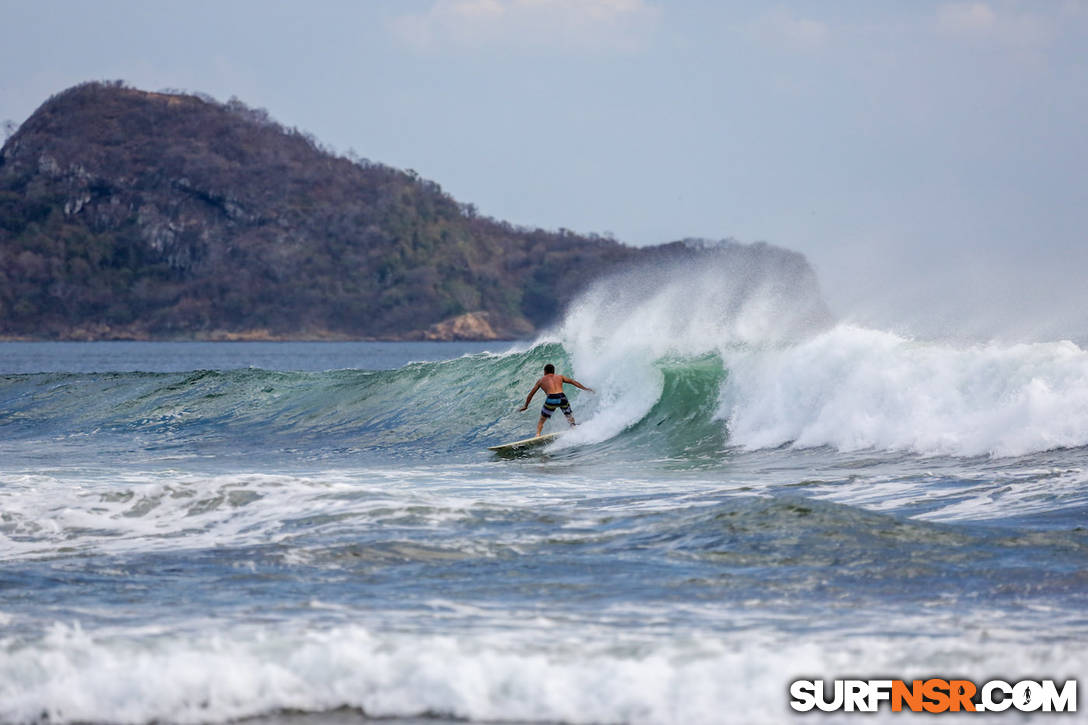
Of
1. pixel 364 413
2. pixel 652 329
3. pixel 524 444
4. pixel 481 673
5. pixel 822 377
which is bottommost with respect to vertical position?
pixel 481 673

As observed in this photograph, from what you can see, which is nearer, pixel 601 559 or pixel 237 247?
pixel 601 559

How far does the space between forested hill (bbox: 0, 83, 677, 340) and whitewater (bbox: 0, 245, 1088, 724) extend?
11581cm

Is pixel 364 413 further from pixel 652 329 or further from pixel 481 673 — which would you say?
pixel 481 673

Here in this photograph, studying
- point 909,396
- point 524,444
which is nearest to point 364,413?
point 524,444

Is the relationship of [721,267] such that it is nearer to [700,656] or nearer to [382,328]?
[700,656]

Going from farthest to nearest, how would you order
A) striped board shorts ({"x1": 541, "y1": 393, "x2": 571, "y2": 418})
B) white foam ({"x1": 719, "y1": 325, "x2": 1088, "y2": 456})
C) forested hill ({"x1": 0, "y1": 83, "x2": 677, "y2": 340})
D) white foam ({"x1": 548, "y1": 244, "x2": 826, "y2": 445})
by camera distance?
forested hill ({"x1": 0, "y1": 83, "x2": 677, "y2": 340}) < white foam ({"x1": 548, "y1": 244, "x2": 826, "y2": 445}) < striped board shorts ({"x1": 541, "y1": 393, "x2": 571, "y2": 418}) < white foam ({"x1": 719, "y1": 325, "x2": 1088, "y2": 456})

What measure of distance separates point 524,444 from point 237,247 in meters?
137

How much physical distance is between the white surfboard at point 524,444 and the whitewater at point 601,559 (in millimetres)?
482

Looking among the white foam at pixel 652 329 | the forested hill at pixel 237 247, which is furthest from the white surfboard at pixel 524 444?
the forested hill at pixel 237 247

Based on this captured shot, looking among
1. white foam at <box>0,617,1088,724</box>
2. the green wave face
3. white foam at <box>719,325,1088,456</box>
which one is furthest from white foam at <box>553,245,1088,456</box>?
white foam at <box>0,617,1088,724</box>

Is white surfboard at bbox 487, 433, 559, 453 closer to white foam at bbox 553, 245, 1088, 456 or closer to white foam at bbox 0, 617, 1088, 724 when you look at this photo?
white foam at bbox 553, 245, 1088, 456

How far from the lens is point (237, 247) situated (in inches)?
5871

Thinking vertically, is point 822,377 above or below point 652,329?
below

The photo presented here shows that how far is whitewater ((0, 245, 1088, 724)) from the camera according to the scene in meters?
5.96
